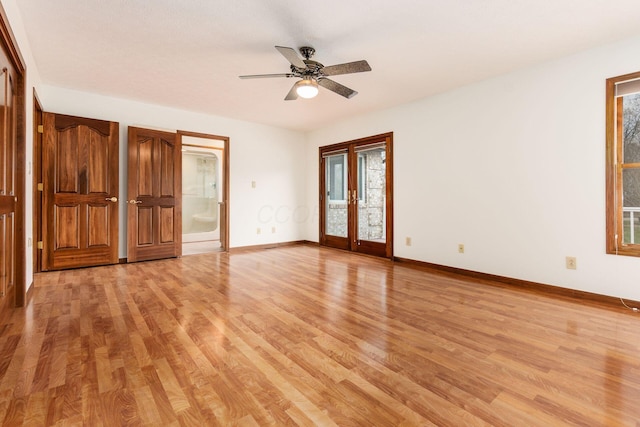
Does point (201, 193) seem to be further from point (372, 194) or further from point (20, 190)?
point (20, 190)

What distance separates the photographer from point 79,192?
162 inches

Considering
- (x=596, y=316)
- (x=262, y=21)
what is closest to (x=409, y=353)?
(x=596, y=316)

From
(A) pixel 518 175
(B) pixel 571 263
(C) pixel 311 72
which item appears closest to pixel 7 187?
(C) pixel 311 72

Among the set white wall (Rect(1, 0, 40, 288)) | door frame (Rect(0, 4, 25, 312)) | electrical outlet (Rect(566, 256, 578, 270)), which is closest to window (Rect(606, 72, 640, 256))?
electrical outlet (Rect(566, 256, 578, 270))

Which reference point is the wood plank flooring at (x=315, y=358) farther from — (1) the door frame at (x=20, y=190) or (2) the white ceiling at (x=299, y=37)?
(2) the white ceiling at (x=299, y=37)

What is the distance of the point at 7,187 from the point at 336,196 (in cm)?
450

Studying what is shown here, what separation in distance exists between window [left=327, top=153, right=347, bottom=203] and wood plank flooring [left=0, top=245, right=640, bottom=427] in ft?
9.25

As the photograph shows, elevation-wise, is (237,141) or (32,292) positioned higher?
(237,141)

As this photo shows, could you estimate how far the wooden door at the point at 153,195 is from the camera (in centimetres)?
451

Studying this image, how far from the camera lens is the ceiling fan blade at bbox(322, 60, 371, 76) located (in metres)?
2.63

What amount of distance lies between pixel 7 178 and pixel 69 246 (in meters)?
2.06

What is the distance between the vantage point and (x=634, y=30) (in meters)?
2.65

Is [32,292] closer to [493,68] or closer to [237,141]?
[237,141]

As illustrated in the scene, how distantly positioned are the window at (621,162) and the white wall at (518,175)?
7 cm
